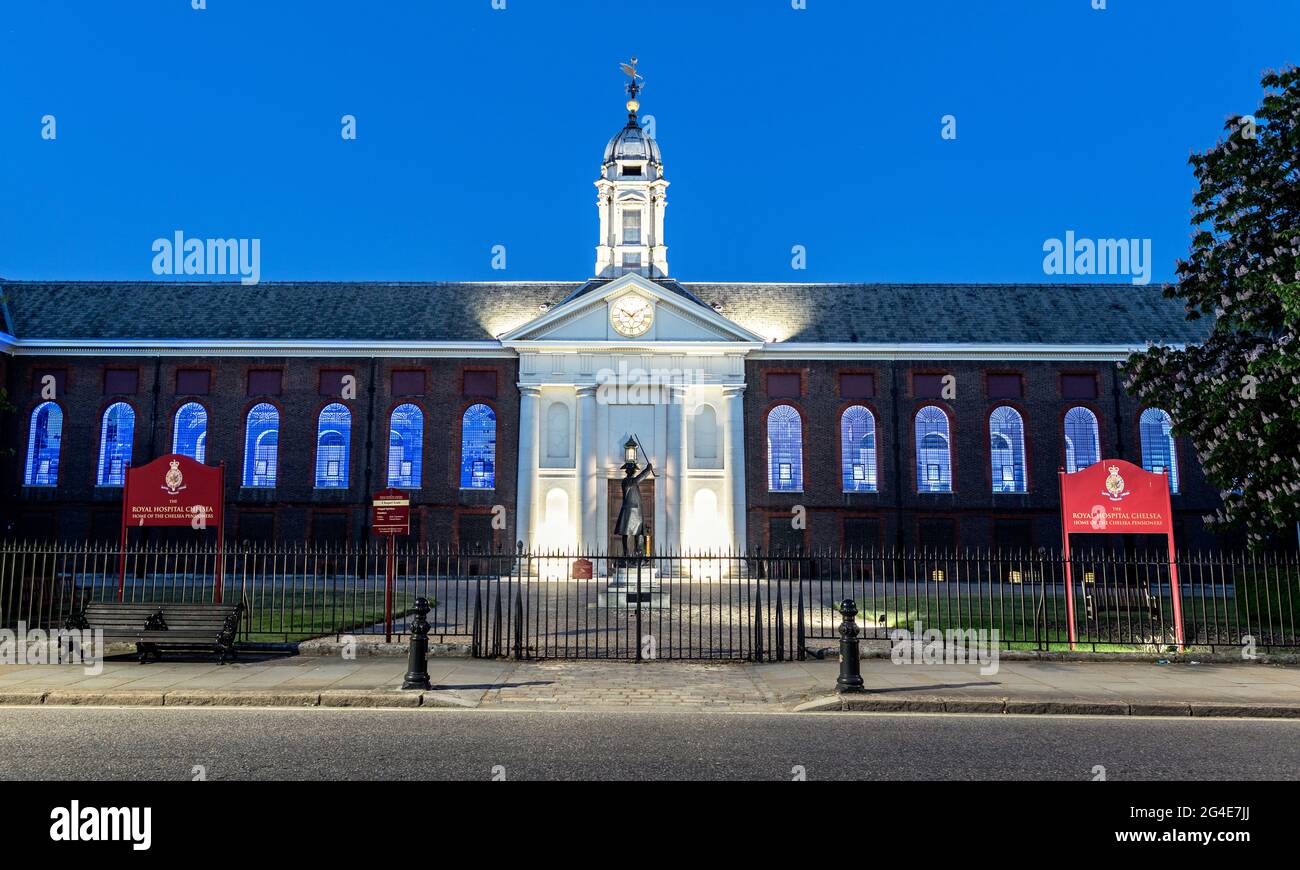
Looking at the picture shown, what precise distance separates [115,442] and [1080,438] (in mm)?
40659

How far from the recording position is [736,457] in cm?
3719

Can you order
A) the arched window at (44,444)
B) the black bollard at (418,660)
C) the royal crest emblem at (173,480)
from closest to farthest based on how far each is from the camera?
the black bollard at (418,660) < the royal crest emblem at (173,480) < the arched window at (44,444)

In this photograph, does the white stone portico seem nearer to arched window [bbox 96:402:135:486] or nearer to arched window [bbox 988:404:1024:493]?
arched window [bbox 988:404:1024:493]

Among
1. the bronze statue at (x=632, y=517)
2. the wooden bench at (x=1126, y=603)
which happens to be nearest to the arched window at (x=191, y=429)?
the bronze statue at (x=632, y=517)

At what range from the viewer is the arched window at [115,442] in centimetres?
3712

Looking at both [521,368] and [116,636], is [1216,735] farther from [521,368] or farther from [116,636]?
[521,368]

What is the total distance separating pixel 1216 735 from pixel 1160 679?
3.72m

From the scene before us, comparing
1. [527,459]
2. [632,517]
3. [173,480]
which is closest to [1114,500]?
[632,517]

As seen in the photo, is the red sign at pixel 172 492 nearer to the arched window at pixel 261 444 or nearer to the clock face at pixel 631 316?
the arched window at pixel 261 444

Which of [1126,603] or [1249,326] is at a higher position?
[1249,326]

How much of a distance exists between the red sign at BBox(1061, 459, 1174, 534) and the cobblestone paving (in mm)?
7000

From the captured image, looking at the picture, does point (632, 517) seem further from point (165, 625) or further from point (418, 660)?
point (418, 660)

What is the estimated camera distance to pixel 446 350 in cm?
3800

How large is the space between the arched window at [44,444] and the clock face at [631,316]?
927 inches
